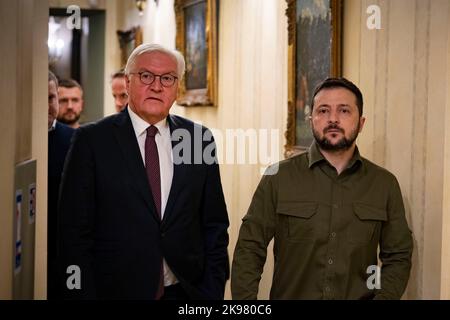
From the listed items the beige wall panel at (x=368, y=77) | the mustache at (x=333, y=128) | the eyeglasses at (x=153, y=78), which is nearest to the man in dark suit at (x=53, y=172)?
the eyeglasses at (x=153, y=78)

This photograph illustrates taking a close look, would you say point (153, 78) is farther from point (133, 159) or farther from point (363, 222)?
point (363, 222)

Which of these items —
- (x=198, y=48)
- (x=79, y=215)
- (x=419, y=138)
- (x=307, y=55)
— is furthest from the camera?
(x=198, y=48)

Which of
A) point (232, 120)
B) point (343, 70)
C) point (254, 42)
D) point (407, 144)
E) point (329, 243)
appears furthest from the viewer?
point (232, 120)

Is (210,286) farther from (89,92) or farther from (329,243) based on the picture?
(89,92)

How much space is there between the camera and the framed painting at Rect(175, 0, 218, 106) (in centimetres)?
504

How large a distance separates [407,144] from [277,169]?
0.53 meters

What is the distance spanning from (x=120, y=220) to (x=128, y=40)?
18.9ft

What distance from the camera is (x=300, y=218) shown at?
267cm

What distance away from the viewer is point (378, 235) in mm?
2691

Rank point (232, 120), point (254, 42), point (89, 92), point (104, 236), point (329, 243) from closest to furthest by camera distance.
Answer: point (104, 236)
point (329, 243)
point (254, 42)
point (232, 120)
point (89, 92)

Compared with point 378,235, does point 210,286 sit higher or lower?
lower

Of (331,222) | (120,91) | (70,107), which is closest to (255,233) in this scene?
(331,222)

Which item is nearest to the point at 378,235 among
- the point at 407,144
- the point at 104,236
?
the point at 407,144

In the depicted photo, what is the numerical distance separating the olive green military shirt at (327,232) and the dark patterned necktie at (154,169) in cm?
33
